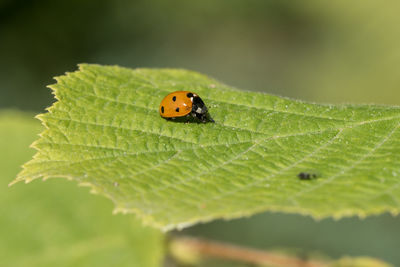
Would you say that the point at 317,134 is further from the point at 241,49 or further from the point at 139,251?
the point at 241,49

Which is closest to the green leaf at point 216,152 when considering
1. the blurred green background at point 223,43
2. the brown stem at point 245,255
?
the brown stem at point 245,255

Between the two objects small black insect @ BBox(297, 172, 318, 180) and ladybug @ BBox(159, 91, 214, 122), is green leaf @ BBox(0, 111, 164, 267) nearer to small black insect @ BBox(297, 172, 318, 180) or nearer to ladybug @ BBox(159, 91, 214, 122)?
ladybug @ BBox(159, 91, 214, 122)

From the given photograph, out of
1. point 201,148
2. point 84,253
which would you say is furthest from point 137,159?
point 84,253

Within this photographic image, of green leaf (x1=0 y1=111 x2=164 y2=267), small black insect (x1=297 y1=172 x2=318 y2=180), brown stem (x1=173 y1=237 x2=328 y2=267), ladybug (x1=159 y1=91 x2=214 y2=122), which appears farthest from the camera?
green leaf (x1=0 y1=111 x2=164 y2=267)

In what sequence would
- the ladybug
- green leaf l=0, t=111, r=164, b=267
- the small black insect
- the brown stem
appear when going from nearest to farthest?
1. the small black insect
2. the ladybug
3. the brown stem
4. green leaf l=0, t=111, r=164, b=267

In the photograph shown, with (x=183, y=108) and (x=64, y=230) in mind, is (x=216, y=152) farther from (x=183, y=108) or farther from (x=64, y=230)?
(x=64, y=230)

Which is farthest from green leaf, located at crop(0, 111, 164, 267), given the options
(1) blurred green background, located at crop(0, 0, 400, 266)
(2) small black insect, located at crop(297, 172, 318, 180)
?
(1) blurred green background, located at crop(0, 0, 400, 266)
